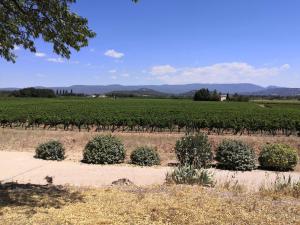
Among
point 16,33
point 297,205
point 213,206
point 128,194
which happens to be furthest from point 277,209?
point 16,33

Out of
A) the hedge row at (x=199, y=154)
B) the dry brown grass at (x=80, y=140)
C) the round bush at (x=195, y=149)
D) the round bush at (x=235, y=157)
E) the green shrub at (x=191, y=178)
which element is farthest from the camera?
the dry brown grass at (x=80, y=140)

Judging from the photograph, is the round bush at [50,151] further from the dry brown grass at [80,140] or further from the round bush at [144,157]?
the dry brown grass at [80,140]

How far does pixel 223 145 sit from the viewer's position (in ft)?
47.0

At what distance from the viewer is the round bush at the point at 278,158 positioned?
47.1 feet

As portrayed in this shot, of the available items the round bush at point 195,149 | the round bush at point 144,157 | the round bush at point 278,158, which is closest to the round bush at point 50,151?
the round bush at point 144,157

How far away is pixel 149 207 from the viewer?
5.72m

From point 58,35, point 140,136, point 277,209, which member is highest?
point 58,35

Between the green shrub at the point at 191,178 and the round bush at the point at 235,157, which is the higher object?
the green shrub at the point at 191,178

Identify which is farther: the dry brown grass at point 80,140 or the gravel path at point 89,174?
the dry brown grass at point 80,140

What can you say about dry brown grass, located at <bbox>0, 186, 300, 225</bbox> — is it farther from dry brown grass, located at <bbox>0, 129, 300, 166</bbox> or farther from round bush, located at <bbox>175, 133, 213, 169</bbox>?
dry brown grass, located at <bbox>0, 129, 300, 166</bbox>

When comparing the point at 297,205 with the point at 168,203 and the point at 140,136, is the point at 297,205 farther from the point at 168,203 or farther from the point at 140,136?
the point at 140,136

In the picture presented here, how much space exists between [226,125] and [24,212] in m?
24.6

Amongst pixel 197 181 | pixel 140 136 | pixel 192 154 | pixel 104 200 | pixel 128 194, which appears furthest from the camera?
pixel 140 136

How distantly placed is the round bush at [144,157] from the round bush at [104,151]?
507 mm
